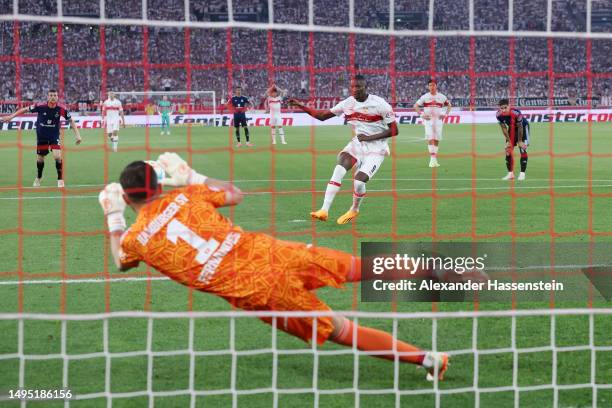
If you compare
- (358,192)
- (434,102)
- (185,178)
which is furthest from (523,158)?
(185,178)

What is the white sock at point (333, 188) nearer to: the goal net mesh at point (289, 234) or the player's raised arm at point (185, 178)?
the goal net mesh at point (289, 234)

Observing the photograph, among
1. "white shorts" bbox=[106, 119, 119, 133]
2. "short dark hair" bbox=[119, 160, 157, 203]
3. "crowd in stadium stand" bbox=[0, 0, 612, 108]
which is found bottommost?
"short dark hair" bbox=[119, 160, 157, 203]

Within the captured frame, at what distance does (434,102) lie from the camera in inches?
848

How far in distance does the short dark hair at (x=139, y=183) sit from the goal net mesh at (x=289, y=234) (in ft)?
2.69

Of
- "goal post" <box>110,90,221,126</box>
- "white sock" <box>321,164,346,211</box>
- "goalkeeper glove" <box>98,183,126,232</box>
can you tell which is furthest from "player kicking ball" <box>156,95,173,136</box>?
"goalkeeper glove" <box>98,183,126,232</box>

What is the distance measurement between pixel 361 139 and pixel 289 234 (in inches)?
93.5

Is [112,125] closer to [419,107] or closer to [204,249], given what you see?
[419,107]

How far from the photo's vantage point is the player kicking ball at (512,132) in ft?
56.0

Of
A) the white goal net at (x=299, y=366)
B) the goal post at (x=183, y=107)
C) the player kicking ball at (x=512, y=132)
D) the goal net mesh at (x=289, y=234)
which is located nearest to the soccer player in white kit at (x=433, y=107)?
the goal net mesh at (x=289, y=234)

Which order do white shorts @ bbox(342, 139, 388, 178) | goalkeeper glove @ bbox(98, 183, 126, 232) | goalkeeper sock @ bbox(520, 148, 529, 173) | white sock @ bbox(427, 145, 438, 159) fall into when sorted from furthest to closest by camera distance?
white sock @ bbox(427, 145, 438, 159)
goalkeeper sock @ bbox(520, 148, 529, 173)
white shorts @ bbox(342, 139, 388, 178)
goalkeeper glove @ bbox(98, 183, 126, 232)

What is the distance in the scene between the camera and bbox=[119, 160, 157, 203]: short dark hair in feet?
17.0

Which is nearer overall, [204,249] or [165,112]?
[204,249]

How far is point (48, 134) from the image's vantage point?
1666 cm

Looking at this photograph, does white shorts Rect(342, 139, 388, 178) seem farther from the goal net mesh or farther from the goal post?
the goal post
